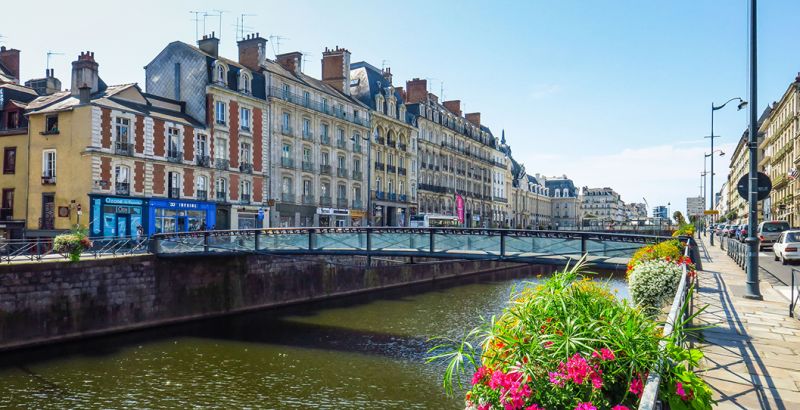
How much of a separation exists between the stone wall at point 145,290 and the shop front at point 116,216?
6404mm

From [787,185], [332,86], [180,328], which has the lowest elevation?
[180,328]

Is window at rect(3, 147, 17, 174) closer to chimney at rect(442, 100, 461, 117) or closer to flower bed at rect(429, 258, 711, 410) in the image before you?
flower bed at rect(429, 258, 711, 410)

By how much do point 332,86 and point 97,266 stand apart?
34.4 meters

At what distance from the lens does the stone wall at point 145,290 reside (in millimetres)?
19266

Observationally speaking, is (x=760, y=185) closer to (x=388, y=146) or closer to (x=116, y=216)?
(x=116, y=216)

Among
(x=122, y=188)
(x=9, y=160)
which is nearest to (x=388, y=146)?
(x=122, y=188)

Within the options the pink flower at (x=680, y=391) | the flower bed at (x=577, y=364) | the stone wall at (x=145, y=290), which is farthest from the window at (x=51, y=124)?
the pink flower at (x=680, y=391)

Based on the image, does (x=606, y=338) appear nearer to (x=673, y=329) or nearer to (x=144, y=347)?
(x=673, y=329)

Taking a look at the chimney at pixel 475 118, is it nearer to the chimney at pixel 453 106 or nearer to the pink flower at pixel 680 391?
the chimney at pixel 453 106

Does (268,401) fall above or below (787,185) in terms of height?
below

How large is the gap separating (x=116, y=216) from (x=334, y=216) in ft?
62.7

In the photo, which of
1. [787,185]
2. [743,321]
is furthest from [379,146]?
[743,321]

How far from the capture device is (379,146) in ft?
179

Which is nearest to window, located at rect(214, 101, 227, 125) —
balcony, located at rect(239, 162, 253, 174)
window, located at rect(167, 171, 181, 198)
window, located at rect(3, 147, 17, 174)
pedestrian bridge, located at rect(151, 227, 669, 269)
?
balcony, located at rect(239, 162, 253, 174)
